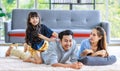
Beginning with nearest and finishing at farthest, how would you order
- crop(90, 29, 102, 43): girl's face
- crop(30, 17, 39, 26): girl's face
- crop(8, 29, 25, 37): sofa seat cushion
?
crop(90, 29, 102, 43): girl's face, crop(30, 17, 39, 26): girl's face, crop(8, 29, 25, 37): sofa seat cushion

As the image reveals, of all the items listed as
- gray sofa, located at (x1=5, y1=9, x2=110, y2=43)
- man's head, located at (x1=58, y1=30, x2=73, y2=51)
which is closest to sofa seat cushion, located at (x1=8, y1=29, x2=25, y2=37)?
gray sofa, located at (x1=5, y1=9, x2=110, y2=43)

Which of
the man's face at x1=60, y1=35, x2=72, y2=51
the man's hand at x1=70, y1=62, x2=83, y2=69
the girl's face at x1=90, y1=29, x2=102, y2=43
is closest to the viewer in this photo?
the man's hand at x1=70, y1=62, x2=83, y2=69

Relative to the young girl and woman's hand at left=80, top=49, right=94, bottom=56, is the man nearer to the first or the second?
woman's hand at left=80, top=49, right=94, bottom=56

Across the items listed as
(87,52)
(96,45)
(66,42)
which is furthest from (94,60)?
(66,42)

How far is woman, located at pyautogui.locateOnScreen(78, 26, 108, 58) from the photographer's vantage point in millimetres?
3592

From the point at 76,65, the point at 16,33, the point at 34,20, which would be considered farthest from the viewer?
the point at 16,33

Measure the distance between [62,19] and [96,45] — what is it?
221 cm

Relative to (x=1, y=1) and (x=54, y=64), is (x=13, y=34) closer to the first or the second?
(x=1, y=1)

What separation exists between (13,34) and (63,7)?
A: 179cm

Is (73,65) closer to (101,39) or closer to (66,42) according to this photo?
(66,42)

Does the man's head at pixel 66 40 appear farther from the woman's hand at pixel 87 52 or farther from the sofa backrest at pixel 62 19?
the sofa backrest at pixel 62 19

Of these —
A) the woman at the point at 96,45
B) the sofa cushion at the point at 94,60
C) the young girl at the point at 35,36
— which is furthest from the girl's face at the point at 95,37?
the young girl at the point at 35,36

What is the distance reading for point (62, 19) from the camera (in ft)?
19.1

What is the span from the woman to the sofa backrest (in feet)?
6.79
